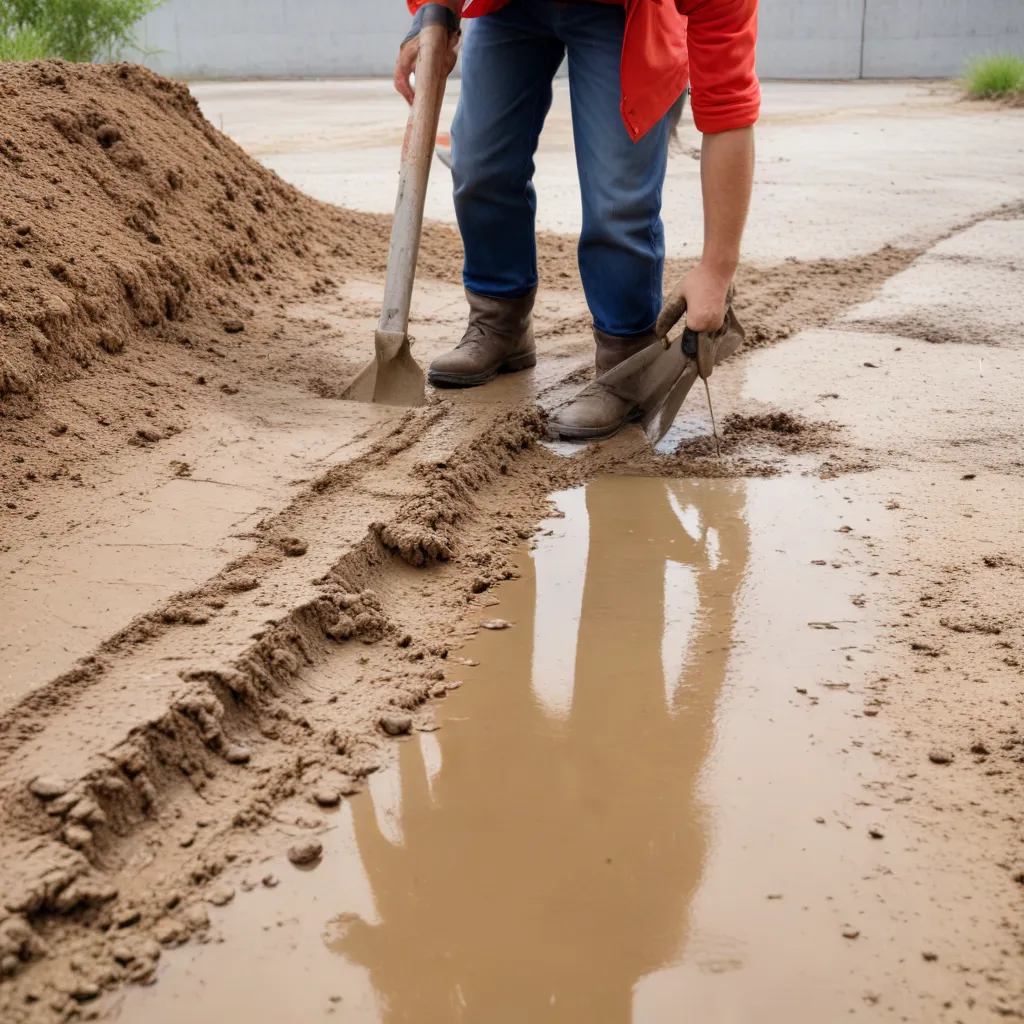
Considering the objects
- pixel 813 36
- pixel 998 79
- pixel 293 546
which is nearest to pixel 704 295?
pixel 293 546

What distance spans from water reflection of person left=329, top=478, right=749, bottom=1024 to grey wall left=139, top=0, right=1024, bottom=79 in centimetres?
1572

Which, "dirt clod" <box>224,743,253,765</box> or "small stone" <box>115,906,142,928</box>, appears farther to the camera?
"dirt clod" <box>224,743,253,765</box>

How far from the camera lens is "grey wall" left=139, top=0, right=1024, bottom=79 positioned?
1516 cm

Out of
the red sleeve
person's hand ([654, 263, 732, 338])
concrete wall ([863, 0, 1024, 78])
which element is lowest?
person's hand ([654, 263, 732, 338])

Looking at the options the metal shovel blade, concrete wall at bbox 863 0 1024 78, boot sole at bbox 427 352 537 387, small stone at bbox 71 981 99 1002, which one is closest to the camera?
small stone at bbox 71 981 99 1002

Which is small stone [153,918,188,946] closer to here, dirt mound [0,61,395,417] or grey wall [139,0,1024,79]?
dirt mound [0,61,395,417]

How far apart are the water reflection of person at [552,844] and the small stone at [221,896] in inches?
5.7

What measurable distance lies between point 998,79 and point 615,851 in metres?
11.8

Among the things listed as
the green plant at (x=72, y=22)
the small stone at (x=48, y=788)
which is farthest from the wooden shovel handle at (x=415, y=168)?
the green plant at (x=72, y=22)

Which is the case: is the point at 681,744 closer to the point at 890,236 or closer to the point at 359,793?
the point at 359,793

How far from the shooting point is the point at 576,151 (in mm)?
2641

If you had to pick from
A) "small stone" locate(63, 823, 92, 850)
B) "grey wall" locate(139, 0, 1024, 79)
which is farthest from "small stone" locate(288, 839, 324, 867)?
"grey wall" locate(139, 0, 1024, 79)

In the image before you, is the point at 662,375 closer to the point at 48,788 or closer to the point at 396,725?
the point at 396,725

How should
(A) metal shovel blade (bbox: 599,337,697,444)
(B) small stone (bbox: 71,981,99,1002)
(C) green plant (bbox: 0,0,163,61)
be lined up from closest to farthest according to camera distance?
(B) small stone (bbox: 71,981,99,1002) < (A) metal shovel blade (bbox: 599,337,697,444) < (C) green plant (bbox: 0,0,163,61)
